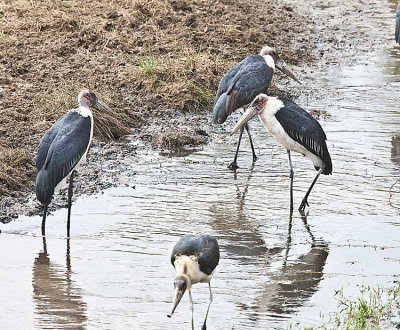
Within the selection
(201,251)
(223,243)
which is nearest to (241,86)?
(223,243)

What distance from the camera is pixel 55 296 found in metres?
5.41

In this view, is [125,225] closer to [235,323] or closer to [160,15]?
[235,323]

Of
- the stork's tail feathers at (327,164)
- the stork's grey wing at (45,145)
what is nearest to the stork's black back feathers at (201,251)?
the stork's grey wing at (45,145)

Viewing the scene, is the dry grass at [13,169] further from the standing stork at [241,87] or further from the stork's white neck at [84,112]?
the standing stork at [241,87]

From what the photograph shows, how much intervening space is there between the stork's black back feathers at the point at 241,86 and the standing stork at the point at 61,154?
6.50 feet

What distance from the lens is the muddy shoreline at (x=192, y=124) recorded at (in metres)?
7.44

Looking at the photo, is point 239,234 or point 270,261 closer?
point 270,261

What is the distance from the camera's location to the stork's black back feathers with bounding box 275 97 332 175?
7.15 m

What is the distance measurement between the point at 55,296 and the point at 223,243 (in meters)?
1.54

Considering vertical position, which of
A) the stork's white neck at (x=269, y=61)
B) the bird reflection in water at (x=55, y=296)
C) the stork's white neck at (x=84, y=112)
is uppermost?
the stork's white neck at (x=269, y=61)

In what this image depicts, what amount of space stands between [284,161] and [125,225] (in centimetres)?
242

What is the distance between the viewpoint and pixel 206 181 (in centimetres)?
788

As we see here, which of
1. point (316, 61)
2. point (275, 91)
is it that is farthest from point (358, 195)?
point (316, 61)

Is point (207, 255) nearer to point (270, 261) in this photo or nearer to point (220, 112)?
point (270, 261)
